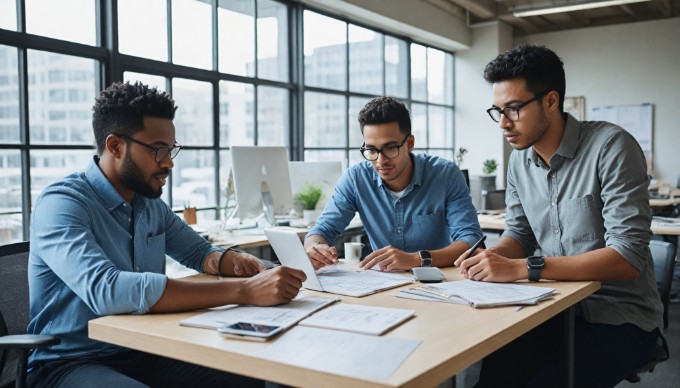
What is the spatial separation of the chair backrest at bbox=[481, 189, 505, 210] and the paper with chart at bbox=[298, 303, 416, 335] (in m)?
4.20

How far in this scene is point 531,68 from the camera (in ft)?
6.73

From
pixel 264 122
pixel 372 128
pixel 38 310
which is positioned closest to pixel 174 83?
pixel 264 122

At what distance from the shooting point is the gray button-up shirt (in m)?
1.93

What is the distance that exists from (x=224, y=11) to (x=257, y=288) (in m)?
4.68

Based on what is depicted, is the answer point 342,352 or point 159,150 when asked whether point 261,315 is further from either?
point 159,150

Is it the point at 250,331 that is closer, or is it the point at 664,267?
the point at 250,331

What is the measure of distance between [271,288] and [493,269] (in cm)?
70

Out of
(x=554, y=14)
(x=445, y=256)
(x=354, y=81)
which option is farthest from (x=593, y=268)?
(x=554, y=14)

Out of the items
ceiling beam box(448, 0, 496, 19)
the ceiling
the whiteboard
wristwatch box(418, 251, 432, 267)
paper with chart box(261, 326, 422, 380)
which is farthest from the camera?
the whiteboard

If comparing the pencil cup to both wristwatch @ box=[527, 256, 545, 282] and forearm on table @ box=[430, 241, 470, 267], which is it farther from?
wristwatch @ box=[527, 256, 545, 282]

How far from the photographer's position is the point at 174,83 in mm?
5324

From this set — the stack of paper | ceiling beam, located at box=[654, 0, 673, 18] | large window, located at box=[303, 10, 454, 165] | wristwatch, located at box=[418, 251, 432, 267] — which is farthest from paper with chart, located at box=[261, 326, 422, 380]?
ceiling beam, located at box=[654, 0, 673, 18]

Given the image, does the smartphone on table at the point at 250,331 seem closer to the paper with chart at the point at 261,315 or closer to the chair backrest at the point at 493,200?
the paper with chart at the point at 261,315

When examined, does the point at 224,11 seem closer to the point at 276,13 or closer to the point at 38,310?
the point at 276,13
